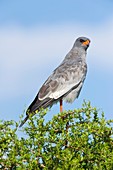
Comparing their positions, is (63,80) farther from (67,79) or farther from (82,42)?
(82,42)

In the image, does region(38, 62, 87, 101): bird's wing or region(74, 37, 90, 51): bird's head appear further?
region(74, 37, 90, 51): bird's head

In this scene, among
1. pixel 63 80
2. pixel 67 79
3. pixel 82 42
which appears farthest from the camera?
pixel 82 42

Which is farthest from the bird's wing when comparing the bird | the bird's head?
the bird's head

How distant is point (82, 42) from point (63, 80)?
1.71 meters

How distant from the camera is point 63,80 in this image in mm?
11867

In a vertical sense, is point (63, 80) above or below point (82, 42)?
below

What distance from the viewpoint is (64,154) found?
18.9ft

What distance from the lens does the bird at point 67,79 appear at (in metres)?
10.9

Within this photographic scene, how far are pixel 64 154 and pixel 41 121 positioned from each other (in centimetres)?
59

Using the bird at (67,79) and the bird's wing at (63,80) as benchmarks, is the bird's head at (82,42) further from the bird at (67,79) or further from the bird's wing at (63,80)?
the bird's wing at (63,80)

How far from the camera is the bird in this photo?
10.9 metres

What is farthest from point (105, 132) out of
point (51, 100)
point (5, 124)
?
point (51, 100)

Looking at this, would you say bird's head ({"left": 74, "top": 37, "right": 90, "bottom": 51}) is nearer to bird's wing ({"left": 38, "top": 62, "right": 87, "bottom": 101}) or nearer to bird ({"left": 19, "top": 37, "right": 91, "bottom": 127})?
Result: bird ({"left": 19, "top": 37, "right": 91, "bottom": 127})

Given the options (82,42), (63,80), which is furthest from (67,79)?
(82,42)
